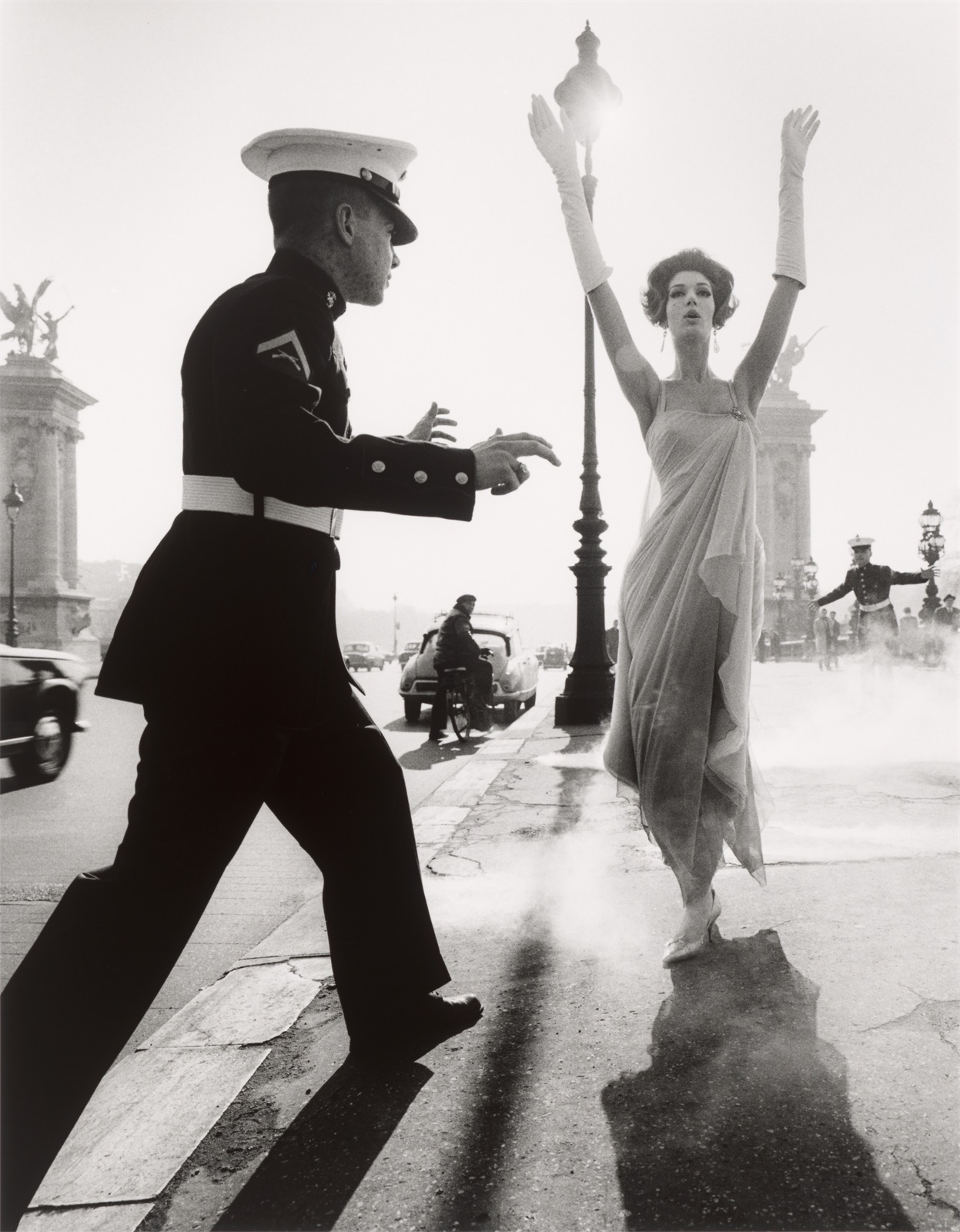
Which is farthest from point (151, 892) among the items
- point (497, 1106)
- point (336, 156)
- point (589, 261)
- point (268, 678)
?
point (589, 261)

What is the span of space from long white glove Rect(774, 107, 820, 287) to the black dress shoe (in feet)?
7.43

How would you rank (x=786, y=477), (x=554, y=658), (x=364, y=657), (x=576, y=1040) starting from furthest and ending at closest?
(x=786, y=477) → (x=554, y=658) → (x=364, y=657) → (x=576, y=1040)

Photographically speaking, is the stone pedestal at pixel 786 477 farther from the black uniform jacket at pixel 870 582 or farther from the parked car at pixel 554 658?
the black uniform jacket at pixel 870 582

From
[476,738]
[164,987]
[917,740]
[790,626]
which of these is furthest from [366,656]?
[164,987]

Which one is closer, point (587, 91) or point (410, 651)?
point (587, 91)

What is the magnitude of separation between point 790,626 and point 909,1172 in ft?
197

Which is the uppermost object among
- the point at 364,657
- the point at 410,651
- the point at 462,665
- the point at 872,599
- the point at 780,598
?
the point at 780,598

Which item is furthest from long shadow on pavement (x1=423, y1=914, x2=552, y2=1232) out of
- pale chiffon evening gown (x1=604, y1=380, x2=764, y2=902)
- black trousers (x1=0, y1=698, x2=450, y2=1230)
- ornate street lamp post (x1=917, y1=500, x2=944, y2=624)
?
ornate street lamp post (x1=917, y1=500, x2=944, y2=624)

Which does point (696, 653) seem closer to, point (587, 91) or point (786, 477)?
point (587, 91)

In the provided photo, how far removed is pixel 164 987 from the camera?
10.3 feet

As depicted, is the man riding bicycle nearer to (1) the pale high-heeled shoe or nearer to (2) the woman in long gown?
(2) the woman in long gown

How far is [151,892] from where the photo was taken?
68.6 inches

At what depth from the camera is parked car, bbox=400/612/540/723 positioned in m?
13.8

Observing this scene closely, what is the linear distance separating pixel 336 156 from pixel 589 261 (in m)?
1.20
